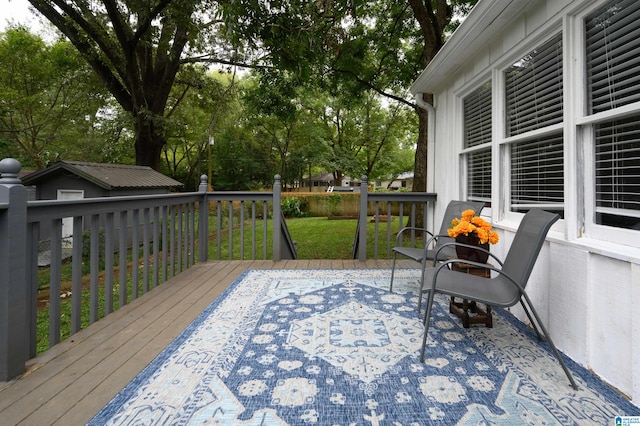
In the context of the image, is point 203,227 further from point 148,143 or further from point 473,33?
point 148,143

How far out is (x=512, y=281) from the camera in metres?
1.70

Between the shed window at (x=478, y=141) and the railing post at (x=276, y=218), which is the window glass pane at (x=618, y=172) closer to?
the shed window at (x=478, y=141)

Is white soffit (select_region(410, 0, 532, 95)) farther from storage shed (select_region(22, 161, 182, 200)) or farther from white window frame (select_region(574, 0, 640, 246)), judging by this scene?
storage shed (select_region(22, 161, 182, 200))

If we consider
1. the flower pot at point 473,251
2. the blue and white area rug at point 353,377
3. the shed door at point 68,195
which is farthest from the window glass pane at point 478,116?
the shed door at point 68,195

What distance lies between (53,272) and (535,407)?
2.78 m

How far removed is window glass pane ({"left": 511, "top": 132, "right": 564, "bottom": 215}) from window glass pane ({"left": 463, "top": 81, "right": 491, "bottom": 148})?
21.7 inches

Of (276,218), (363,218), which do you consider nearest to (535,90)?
(363,218)

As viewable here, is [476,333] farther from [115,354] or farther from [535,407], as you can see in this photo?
[115,354]

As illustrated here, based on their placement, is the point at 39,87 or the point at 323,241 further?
the point at 39,87

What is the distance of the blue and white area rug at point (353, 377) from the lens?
4.70 feet

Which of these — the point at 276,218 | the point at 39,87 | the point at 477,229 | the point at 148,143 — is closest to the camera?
the point at 477,229

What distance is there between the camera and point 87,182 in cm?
689

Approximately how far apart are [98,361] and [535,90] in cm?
362

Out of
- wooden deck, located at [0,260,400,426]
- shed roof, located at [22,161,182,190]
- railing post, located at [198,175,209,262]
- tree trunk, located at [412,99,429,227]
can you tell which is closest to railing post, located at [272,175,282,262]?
railing post, located at [198,175,209,262]
